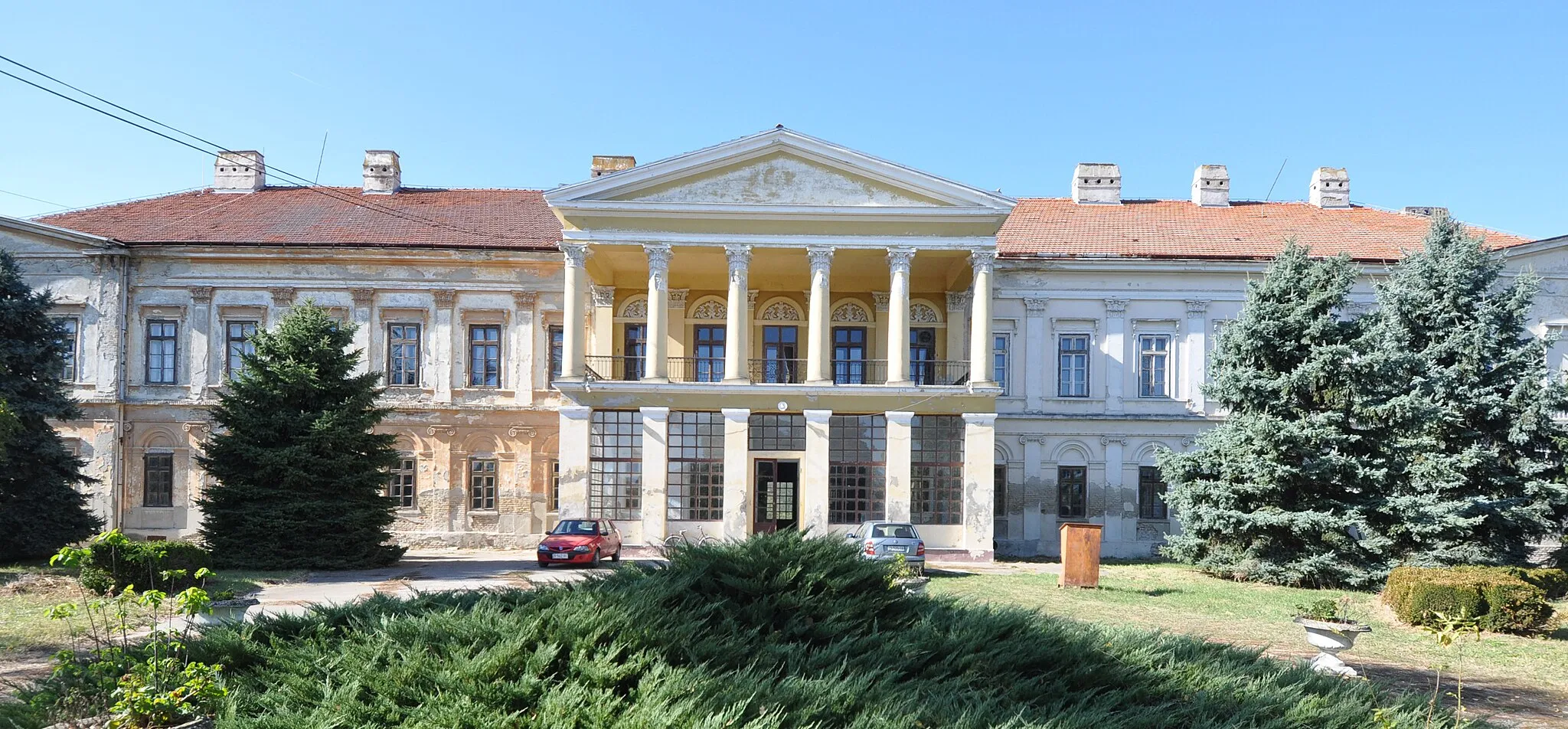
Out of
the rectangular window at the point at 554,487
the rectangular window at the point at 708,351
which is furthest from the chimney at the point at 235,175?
the rectangular window at the point at 708,351

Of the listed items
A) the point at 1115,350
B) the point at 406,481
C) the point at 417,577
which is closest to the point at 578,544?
the point at 417,577

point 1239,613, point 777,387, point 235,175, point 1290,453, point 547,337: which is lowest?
point 1239,613

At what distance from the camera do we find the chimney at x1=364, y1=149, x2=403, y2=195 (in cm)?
3272

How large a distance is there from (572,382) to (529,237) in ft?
22.5

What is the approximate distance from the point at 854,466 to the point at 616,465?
620 centimetres

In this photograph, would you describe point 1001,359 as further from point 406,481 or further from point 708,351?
point 406,481

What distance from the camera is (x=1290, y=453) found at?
21.9m

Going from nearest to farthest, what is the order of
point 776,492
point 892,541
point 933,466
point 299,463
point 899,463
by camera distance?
point 892,541, point 299,463, point 899,463, point 933,466, point 776,492

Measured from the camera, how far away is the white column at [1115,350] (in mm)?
29203

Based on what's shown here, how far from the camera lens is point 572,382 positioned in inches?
976

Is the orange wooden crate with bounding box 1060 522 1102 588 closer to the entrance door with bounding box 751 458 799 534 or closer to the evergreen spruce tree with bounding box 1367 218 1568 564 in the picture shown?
the evergreen spruce tree with bounding box 1367 218 1568 564

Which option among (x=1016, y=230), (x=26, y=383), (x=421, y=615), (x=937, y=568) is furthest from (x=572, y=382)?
(x=421, y=615)

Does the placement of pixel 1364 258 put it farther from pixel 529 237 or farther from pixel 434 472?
pixel 434 472

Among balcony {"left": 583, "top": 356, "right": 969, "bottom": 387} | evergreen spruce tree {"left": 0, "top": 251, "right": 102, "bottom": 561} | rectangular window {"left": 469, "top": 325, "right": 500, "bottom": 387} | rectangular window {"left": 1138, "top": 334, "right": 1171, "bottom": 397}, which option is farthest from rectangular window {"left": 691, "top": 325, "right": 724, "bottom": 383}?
evergreen spruce tree {"left": 0, "top": 251, "right": 102, "bottom": 561}
